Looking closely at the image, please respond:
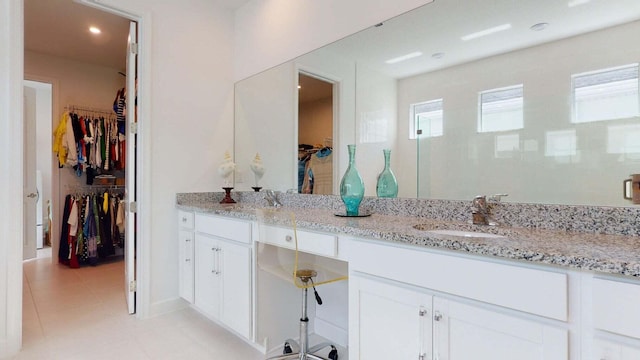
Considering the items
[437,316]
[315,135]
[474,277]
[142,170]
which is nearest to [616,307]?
[474,277]

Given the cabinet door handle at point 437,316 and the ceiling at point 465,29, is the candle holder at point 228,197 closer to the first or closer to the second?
the ceiling at point 465,29

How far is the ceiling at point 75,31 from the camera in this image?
9.57ft

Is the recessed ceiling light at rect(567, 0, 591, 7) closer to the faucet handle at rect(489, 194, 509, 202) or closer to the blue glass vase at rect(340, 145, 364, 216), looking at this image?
the faucet handle at rect(489, 194, 509, 202)

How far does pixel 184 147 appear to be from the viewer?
2730 mm

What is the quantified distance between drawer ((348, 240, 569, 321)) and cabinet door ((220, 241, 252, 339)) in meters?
0.85

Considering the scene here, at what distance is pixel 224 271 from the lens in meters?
2.09

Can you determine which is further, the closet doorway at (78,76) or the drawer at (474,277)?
the closet doorway at (78,76)

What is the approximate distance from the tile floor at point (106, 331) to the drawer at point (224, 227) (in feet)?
2.25

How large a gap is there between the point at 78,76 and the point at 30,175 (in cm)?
139

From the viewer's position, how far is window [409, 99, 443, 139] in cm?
179

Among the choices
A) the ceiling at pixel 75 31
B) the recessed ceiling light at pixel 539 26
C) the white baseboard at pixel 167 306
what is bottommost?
the white baseboard at pixel 167 306

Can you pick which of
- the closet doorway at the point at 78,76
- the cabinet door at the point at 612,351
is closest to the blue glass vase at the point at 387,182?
the cabinet door at the point at 612,351

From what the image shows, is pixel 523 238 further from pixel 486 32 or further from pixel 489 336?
Result: pixel 486 32

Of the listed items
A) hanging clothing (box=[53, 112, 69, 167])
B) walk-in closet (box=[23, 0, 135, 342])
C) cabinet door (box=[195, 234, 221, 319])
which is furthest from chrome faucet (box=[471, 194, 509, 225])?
hanging clothing (box=[53, 112, 69, 167])
